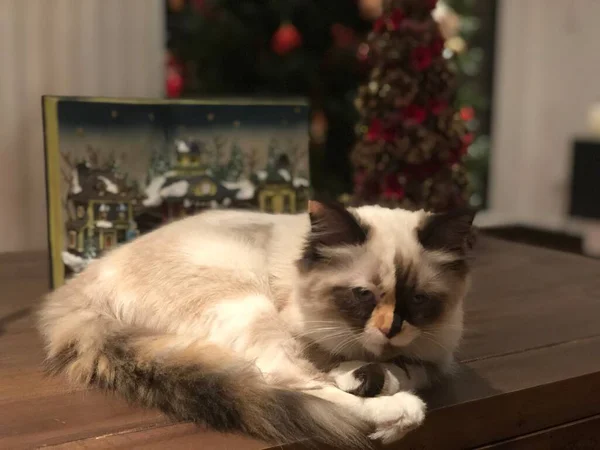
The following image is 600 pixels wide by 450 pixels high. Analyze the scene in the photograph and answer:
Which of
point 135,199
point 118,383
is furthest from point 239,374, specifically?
point 135,199

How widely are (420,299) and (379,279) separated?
0.06 m

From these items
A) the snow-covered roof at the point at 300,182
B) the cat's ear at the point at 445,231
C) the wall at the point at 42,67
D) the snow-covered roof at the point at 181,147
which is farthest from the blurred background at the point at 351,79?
the cat's ear at the point at 445,231

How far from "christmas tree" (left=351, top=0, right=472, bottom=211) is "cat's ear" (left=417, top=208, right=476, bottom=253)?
82cm

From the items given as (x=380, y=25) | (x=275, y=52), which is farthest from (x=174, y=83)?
(x=380, y=25)

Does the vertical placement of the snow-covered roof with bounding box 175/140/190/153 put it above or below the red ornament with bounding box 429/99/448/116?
below

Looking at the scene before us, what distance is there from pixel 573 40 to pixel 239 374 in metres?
3.15

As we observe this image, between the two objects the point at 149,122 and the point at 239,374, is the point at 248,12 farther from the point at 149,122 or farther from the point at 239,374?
the point at 239,374

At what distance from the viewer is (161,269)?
3.20 ft

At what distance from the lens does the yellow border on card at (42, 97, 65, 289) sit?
1.37m

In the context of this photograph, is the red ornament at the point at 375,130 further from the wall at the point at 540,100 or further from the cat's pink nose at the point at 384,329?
the wall at the point at 540,100

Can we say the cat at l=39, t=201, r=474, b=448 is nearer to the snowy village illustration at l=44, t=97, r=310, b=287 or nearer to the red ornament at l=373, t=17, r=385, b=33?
the snowy village illustration at l=44, t=97, r=310, b=287

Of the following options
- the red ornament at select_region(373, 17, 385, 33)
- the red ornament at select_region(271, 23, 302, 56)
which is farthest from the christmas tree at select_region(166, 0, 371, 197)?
the red ornament at select_region(373, 17, 385, 33)

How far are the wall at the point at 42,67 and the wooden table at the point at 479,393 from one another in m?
0.61

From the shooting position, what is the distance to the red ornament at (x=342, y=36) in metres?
2.62
